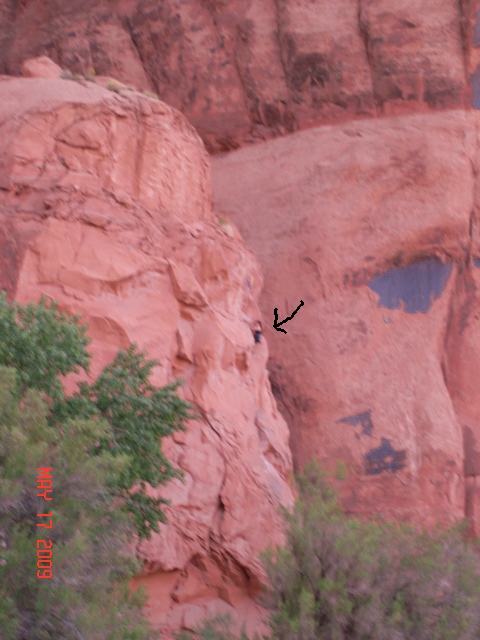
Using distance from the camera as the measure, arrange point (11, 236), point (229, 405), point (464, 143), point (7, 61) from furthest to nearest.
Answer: point (7, 61)
point (464, 143)
point (229, 405)
point (11, 236)

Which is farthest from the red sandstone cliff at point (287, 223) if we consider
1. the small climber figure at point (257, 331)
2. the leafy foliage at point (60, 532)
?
the leafy foliage at point (60, 532)

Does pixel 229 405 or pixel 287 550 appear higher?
pixel 229 405

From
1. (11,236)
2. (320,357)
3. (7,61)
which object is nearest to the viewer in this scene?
(11,236)

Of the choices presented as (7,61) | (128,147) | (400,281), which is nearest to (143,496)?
(128,147)

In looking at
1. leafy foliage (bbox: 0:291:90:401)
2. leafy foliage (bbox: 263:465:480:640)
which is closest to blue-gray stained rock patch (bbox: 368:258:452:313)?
leafy foliage (bbox: 263:465:480:640)

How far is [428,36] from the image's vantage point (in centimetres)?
1912

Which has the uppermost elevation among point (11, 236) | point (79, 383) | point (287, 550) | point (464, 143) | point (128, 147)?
point (464, 143)

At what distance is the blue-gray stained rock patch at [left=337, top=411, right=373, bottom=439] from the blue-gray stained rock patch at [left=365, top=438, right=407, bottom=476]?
348 mm

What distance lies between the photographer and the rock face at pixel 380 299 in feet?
51.1

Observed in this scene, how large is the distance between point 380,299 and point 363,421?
8.74 ft

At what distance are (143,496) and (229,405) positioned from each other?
3172 millimetres

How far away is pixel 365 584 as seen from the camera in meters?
9.98

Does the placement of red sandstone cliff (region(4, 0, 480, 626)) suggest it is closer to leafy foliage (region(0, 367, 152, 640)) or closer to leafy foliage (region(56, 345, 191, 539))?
leafy foliage (region(56, 345, 191, 539))

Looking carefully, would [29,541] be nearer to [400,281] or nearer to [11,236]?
[11,236]
